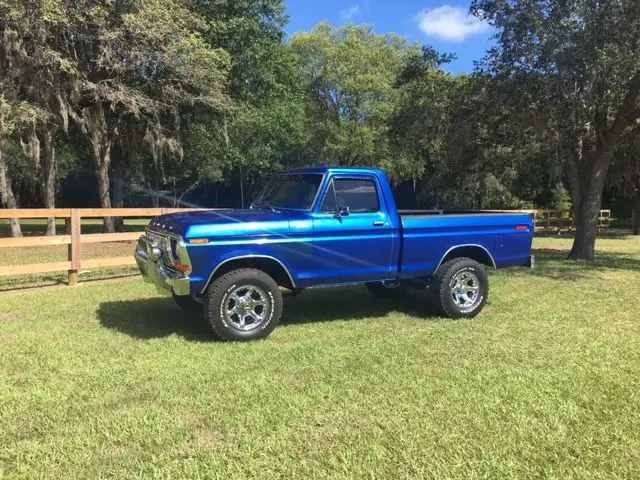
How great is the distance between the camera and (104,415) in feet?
14.0

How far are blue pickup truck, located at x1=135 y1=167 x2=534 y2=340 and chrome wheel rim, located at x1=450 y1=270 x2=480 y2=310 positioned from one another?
1cm

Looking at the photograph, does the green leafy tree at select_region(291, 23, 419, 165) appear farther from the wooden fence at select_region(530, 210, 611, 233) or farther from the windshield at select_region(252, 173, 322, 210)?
the windshield at select_region(252, 173, 322, 210)

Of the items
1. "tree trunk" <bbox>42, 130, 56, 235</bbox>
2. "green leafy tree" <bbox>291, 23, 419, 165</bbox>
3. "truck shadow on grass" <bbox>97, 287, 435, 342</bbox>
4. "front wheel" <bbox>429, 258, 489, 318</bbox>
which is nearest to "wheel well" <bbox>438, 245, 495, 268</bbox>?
"front wheel" <bbox>429, 258, 489, 318</bbox>

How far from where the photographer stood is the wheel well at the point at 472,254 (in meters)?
7.75

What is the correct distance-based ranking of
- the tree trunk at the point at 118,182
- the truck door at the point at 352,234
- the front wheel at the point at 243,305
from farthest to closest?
the tree trunk at the point at 118,182
the truck door at the point at 352,234
the front wheel at the point at 243,305

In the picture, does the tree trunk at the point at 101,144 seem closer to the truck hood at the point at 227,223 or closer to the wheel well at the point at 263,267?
the truck hood at the point at 227,223

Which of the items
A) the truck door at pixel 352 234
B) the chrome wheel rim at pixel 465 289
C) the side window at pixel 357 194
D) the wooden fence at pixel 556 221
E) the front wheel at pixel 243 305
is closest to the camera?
the front wheel at pixel 243 305

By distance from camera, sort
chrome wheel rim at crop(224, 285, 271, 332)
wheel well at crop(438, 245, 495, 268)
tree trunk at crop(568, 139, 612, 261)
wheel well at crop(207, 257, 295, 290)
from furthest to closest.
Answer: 1. tree trunk at crop(568, 139, 612, 261)
2. wheel well at crop(438, 245, 495, 268)
3. wheel well at crop(207, 257, 295, 290)
4. chrome wheel rim at crop(224, 285, 271, 332)

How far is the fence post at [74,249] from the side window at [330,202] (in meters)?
5.50

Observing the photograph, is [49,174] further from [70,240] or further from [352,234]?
[352,234]

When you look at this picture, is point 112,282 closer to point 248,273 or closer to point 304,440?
point 248,273

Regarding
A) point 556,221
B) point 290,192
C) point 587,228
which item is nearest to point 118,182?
point 587,228

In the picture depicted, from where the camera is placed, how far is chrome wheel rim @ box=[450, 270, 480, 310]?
7.55 metres

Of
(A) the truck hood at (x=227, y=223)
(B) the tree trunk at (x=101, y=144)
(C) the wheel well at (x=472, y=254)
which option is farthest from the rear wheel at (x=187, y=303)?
(B) the tree trunk at (x=101, y=144)
